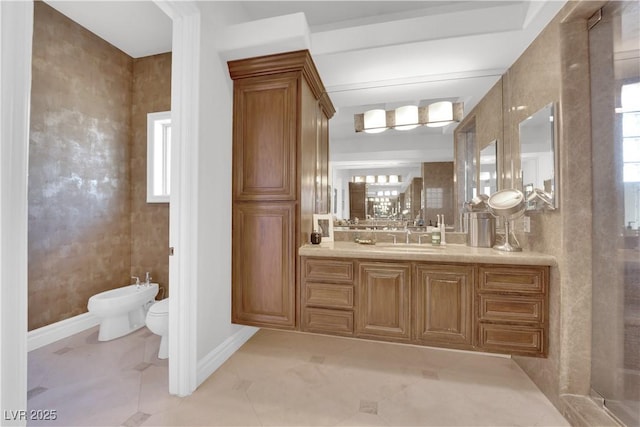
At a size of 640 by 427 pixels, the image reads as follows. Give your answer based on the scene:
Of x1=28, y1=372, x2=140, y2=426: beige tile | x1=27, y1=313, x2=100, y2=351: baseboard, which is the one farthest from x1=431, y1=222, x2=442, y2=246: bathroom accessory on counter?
x1=27, y1=313, x2=100, y2=351: baseboard

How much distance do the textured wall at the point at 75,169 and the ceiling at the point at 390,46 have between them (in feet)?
1.02

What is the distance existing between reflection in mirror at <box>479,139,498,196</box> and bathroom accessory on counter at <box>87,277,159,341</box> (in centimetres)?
318

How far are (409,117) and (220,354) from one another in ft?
8.32

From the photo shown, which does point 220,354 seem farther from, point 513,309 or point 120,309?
point 513,309

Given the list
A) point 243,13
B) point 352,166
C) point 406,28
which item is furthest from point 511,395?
point 243,13

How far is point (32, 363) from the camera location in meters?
1.96

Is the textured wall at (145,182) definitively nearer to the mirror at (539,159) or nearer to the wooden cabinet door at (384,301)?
the wooden cabinet door at (384,301)

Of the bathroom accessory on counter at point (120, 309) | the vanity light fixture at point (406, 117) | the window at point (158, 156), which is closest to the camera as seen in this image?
the bathroom accessory on counter at point (120, 309)

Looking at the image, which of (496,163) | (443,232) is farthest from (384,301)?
(496,163)

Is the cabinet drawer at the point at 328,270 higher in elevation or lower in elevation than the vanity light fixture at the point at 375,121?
lower

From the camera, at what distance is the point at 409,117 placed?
2463 millimetres

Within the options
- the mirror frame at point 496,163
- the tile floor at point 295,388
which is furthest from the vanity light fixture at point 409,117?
the tile floor at point 295,388

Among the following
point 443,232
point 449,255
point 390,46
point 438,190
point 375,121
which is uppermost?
point 390,46

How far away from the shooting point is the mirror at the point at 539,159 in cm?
163
